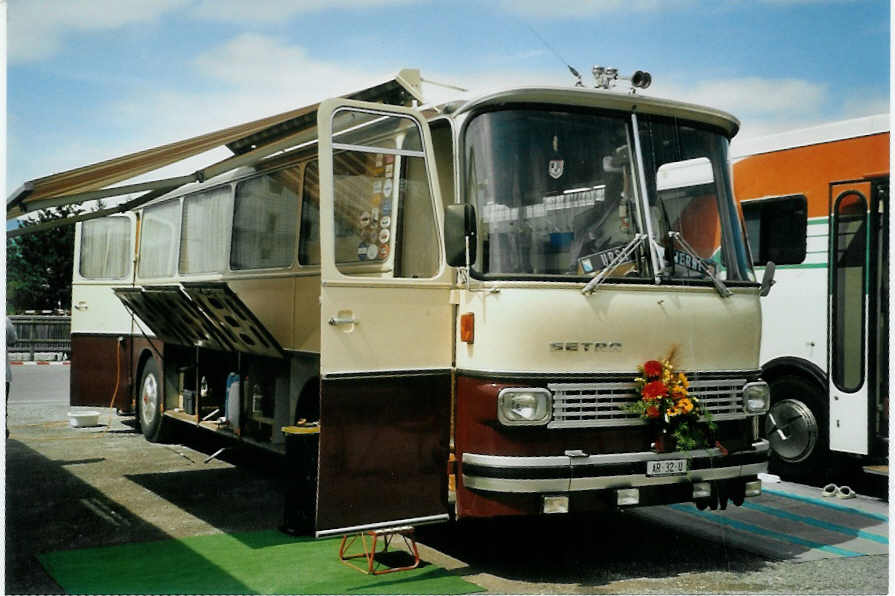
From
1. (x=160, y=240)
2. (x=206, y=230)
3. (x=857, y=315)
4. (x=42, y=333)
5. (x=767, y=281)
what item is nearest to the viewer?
(x=767, y=281)

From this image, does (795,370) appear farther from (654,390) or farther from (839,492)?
(654,390)

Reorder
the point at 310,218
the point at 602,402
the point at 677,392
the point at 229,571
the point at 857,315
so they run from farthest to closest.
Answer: the point at 857,315, the point at 310,218, the point at 229,571, the point at 677,392, the point at 602,402

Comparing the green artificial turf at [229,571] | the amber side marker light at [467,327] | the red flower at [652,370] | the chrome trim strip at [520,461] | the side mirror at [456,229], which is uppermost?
the side mirror at [456,229]

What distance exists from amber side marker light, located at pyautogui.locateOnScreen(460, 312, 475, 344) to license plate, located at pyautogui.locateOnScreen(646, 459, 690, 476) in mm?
1347

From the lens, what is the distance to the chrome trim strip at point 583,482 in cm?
560

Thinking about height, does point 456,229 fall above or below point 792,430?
above

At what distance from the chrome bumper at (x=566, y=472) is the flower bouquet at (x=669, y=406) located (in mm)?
117

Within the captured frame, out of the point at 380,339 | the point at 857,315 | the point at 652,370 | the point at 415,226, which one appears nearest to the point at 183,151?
the point at 415,226

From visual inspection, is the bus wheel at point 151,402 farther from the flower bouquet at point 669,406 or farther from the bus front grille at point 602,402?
the flower bouquet at point 669,406

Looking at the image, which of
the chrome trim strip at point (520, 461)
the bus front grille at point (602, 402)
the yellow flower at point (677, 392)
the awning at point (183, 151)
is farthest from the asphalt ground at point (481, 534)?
the awning at point (183, 151)

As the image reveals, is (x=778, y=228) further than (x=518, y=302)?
Yes

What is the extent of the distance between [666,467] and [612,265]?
1304 millimetres

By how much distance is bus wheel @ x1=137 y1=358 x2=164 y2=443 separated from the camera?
35.8 ft

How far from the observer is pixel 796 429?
9.41 meters
